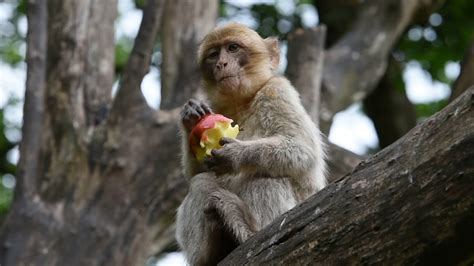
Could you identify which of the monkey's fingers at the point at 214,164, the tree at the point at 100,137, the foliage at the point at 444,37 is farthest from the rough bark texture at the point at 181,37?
the monkey's fingers at the point at 214,164

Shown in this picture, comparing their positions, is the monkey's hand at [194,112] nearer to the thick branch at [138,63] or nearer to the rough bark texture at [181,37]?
the thick branch at [138,63]

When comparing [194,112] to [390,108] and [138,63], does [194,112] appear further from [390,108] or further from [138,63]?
[390,108]

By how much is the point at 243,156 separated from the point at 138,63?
441 cm

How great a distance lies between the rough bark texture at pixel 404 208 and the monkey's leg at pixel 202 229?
1352mm

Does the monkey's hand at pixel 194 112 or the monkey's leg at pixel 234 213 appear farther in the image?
the monkey's hand at pixel 194 112

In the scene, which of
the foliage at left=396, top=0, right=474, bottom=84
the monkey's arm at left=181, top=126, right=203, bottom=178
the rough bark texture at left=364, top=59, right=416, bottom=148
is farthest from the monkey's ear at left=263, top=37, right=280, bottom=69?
the foliage at left=396, top=0, right=474, bottom=84

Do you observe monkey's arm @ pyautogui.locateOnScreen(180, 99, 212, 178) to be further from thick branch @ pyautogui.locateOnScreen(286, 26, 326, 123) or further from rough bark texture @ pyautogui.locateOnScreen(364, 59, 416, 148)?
rough bark texture @ pyautogui.locateOnScreen(364, 59, 416, 148)

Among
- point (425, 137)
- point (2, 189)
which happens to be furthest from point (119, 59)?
point (425, 137)

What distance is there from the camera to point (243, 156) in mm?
7090

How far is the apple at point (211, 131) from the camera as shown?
7.14 meters

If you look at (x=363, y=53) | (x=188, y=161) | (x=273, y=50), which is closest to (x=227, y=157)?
(x=188, y=161)

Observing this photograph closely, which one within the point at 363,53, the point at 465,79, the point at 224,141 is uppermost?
the point at 363,53

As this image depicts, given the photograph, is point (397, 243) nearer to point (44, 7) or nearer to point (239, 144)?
point (239, 144)

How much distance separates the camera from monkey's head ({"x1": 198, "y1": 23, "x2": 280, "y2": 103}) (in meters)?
7.95
